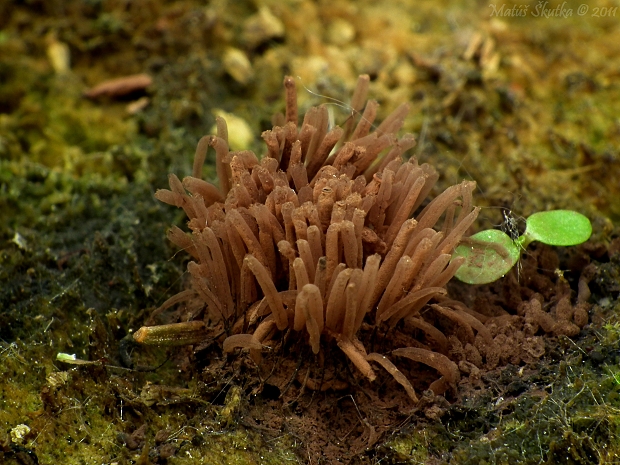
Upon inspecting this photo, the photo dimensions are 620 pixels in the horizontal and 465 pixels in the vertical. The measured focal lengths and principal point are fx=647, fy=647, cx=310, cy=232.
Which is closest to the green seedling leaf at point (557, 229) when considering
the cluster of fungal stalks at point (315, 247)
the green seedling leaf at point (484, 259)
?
the green seedling leaf at point (484, 259)

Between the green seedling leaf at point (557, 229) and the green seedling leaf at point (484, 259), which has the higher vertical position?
the green seedling leaf at point (557, 229)

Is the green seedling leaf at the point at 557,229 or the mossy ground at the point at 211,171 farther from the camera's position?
the green seedling leaf at the point at 557,229

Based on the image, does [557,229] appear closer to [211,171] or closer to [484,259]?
[484,259]

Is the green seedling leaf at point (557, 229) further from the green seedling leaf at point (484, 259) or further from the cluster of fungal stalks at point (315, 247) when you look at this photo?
the cluster of fungal stalks at point (315, 247)

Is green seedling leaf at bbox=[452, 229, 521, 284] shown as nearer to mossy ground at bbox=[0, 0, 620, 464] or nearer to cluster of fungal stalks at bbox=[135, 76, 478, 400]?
cluster of fungal stalks at bbox=[135, 76, 478, 400]

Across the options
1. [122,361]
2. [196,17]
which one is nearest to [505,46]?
[196,17]

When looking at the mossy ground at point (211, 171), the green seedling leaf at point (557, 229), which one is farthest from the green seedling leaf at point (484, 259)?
the mossy ground at point (211, 171)
